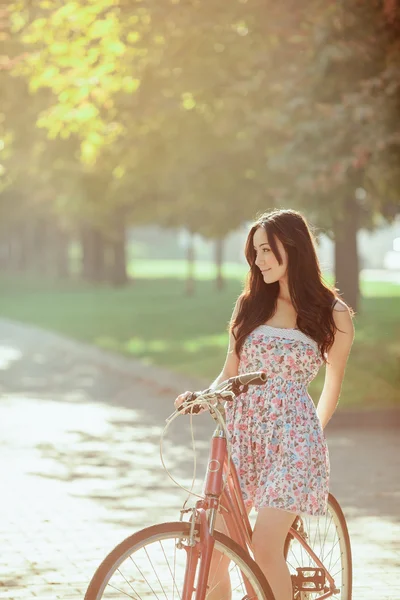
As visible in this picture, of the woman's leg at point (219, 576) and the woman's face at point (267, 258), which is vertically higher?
the woman's face at point (267, 258)

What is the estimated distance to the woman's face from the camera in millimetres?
4953

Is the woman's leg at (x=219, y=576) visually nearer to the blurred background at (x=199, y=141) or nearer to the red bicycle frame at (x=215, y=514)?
the red bicycle frame at (x=215, y=514)

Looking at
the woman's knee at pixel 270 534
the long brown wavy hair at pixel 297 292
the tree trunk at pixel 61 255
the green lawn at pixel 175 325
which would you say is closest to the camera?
the woman's knee at pixel 270 534

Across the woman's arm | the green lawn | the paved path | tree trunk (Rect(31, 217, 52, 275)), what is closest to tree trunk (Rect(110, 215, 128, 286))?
the green lawn

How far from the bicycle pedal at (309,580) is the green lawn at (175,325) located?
9.36 m

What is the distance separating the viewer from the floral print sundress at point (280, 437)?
4.72m

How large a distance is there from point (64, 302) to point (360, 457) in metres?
30.7

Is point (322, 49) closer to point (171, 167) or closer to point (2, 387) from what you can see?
point (2, 387)

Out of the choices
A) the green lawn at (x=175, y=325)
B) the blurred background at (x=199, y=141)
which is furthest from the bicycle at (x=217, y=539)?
the green lawn at (x=175, y=325)

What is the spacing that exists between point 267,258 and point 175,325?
986 inches

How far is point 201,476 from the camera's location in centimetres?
1028

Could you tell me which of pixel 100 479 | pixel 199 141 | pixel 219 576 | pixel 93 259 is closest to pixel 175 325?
pixel 199 141

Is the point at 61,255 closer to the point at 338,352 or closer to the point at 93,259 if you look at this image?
the point at 93,259

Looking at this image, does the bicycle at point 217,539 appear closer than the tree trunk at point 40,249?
Yes
